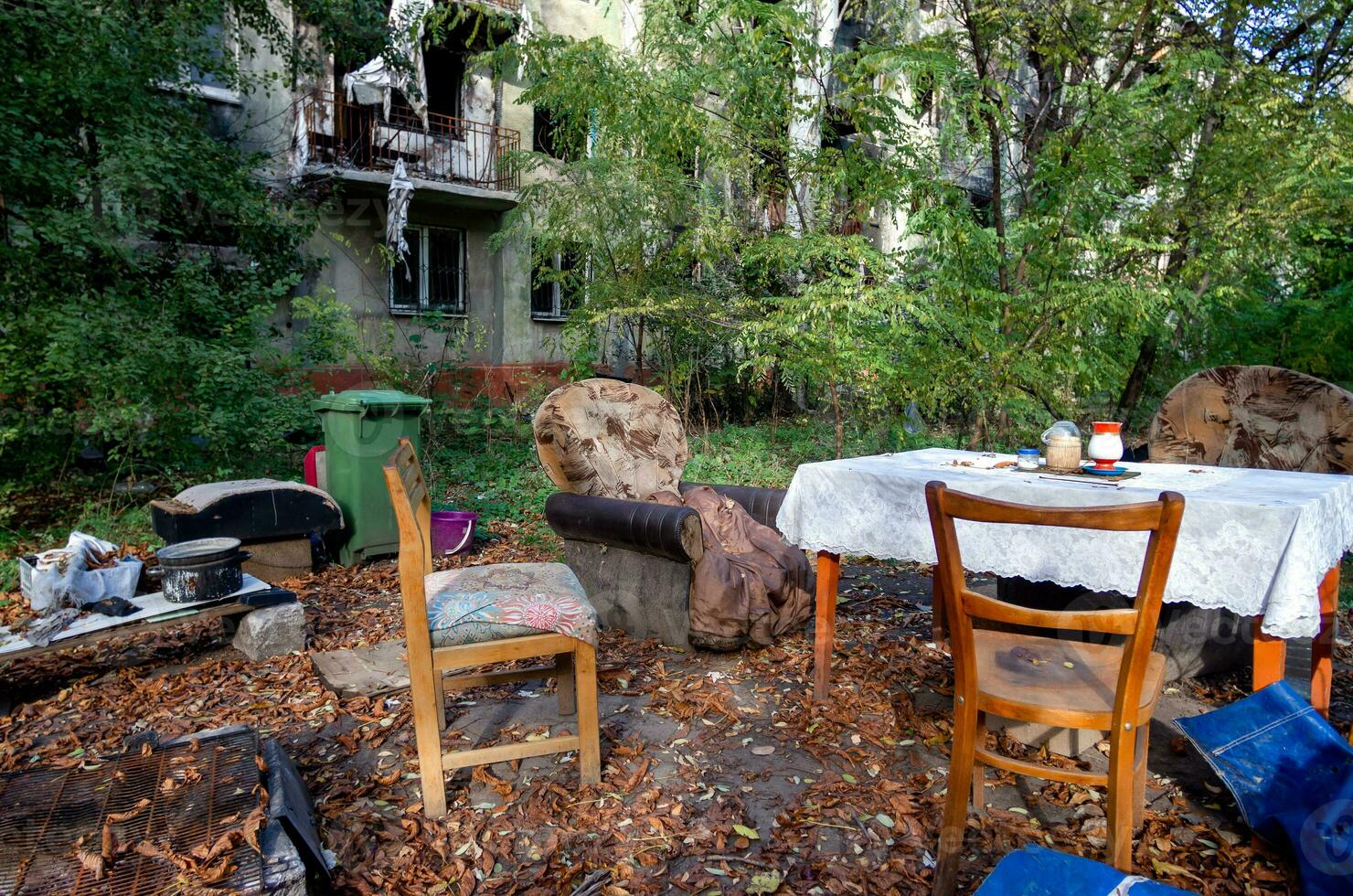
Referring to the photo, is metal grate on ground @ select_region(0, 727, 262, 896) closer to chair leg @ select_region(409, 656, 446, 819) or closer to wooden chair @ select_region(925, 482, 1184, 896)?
chair leg @ select_region(409, 656, 446, 819)

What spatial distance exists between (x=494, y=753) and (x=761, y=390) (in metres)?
9.06

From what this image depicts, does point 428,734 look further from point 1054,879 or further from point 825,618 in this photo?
point 1054,879

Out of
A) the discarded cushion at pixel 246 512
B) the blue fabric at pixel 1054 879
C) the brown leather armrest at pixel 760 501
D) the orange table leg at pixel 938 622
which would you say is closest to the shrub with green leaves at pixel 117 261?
the discarded cushion at pixel 246 512

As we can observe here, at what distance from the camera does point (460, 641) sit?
98.5 inches

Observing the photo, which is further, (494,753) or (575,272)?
(575,272)

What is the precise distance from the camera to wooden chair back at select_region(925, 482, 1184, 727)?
172cm

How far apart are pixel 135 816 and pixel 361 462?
336 centimetres

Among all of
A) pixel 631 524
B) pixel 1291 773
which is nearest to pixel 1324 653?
pixel 1291 773

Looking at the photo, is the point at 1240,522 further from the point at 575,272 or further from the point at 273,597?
the point at 575,272

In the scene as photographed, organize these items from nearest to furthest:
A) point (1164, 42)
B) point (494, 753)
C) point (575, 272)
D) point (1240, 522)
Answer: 1. point (1240, 522)
2. point (494, 753)
3. point (1164, 42)
4. point (575, 272)

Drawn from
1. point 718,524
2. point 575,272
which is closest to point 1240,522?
point 718,524

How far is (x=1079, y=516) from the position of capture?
68.7 inches

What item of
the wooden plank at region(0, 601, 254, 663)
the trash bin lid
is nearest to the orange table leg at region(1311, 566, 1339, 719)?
the wooden plank at region(0, 601, 254, 663)

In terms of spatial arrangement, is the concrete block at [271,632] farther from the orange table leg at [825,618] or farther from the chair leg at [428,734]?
the orange table leg at [825,618]
